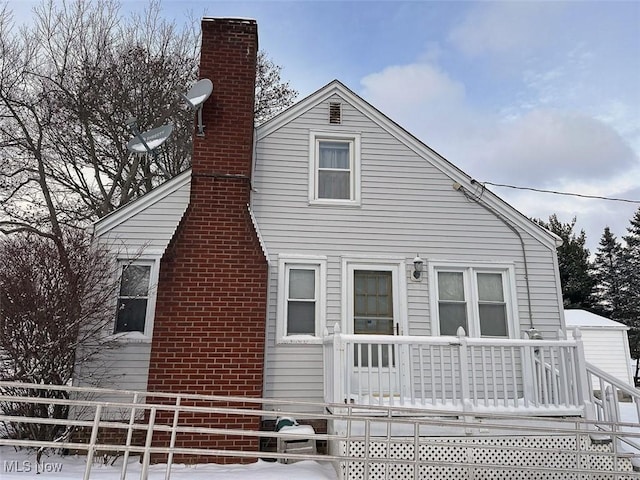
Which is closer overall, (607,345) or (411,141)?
(411,141)

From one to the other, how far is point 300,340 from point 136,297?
2.73 metres

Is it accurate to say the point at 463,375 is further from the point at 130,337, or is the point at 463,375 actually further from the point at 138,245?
the point at 138,245

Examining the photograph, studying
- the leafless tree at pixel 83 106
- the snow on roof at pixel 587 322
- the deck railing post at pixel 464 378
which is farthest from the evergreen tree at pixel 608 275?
the leafless tree at pixel 83 106

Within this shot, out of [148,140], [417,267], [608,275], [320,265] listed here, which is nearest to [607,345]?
[417,267]

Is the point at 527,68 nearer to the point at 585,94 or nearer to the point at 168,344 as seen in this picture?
the point at 585,94

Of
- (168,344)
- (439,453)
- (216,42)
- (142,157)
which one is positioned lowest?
(439,453)

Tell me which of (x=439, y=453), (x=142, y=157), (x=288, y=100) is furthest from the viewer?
(x=288, y=100)

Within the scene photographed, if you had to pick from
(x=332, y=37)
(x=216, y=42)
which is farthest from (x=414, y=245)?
(x=332, y=37)

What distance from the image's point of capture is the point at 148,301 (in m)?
6.41

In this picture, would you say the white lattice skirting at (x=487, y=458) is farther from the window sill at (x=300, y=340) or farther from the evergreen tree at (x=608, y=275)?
the evergreen tree at (x=608, y=275)

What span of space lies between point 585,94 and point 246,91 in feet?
32.9

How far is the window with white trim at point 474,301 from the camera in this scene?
6879 millimetres

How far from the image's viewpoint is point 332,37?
9.61 metres

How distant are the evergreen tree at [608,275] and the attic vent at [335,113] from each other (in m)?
32.6
